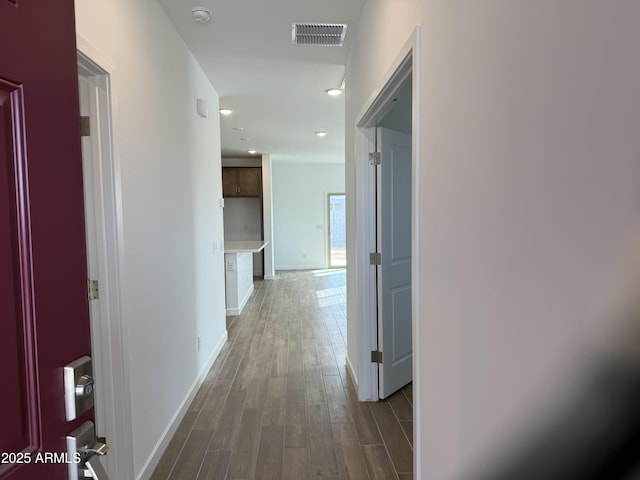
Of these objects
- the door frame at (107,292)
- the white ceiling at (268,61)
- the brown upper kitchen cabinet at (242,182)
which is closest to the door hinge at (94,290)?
the door frame at (107,292)

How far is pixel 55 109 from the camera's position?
72 cm

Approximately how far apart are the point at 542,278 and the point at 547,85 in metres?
0.38

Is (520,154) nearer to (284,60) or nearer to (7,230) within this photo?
(7,230)

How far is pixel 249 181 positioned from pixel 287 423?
6.53 metres

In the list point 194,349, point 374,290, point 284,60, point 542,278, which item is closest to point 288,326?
point 194,349

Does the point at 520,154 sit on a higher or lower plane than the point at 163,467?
higher

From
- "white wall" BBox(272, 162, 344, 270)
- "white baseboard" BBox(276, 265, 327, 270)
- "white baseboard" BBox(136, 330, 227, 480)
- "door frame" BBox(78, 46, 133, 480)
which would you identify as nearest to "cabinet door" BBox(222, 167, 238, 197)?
"white wall" BBox(272, 162, 344, 270)

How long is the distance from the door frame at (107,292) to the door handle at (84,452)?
112 cm

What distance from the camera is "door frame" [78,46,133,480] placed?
5.70 feet

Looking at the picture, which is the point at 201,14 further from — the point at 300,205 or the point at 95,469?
the point at 300,205

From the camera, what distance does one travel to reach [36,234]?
664 mm

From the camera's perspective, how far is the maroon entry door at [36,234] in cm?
61

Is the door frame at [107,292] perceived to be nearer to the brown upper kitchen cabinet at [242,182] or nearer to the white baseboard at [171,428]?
the white baseboard at [171,428]

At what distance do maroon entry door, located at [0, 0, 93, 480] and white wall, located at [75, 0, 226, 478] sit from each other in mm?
997
